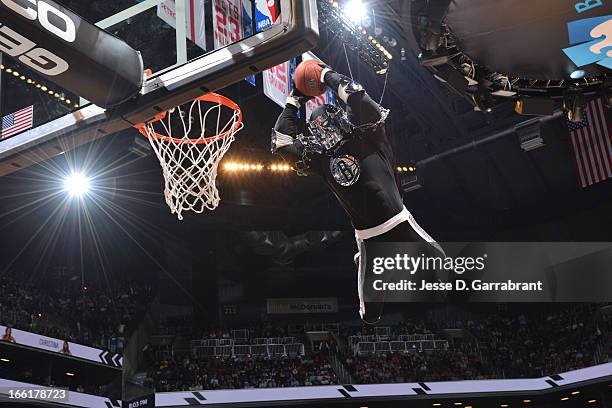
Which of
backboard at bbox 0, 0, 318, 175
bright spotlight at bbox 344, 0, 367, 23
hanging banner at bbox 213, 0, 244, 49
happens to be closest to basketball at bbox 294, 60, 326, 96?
hanging banner at bbox 213, 0, 244, 49

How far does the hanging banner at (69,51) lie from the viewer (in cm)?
319

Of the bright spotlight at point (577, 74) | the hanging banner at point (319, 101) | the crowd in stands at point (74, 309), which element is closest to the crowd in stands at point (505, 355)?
the crowd in stands at point (74, 309)

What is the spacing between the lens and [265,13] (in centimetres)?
610

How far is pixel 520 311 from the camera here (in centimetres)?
2084

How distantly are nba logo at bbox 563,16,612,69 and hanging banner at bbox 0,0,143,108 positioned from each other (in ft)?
11.6

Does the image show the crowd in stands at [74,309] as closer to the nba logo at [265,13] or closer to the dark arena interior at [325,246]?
the dark arena interior at [325,246]

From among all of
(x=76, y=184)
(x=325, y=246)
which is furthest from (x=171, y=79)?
(x=325, y=246)

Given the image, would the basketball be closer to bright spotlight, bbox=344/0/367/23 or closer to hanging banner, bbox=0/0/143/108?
hanging banner, bbox=0/0/143/108

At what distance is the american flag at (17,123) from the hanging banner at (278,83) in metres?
3.25

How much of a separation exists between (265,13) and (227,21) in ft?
3.05

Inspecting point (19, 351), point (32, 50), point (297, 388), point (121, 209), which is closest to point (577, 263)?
point (297, 388)

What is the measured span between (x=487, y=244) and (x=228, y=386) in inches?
307

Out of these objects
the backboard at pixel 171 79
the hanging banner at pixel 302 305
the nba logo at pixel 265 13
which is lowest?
the backboard at pixel 171 79

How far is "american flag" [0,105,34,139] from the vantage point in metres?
4.28
